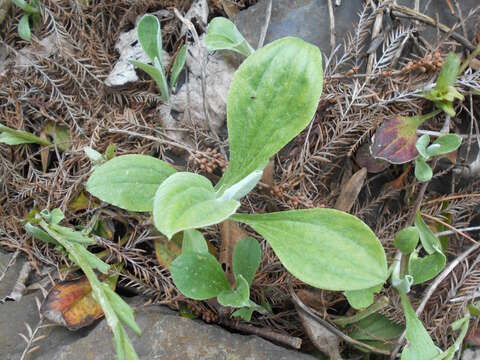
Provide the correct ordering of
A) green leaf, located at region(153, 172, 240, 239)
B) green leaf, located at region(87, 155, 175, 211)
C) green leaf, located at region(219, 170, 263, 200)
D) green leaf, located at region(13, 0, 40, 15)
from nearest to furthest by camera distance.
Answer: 1. green leaf, located at region(153, 172, 240, 239)
2. green leaf, located at region(219, 170, 263, 200)
3. green leaf, located at region(87, 155, 175, 211)
4. green leaf, located at region(13, 0, 40, 15)

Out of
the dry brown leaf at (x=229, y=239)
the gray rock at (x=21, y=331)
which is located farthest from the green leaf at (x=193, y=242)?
the gray rock at (x=21, y=331)

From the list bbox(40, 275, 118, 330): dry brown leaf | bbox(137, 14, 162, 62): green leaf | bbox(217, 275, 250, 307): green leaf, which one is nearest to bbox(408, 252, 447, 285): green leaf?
bbox(217, 275, 250, 307): green leaf

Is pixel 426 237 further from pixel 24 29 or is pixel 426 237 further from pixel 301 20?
pixel 24 29

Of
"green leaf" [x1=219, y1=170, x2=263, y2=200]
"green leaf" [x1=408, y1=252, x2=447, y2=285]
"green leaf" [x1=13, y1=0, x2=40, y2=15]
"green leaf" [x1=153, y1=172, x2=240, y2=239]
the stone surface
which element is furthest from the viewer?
"green leaf" [x1=13, y1=0, x2=40, y2=15]

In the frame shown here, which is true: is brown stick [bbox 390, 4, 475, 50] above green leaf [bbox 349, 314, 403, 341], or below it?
above

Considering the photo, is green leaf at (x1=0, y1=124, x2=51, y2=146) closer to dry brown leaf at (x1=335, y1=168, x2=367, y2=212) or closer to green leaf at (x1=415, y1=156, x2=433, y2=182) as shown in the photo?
dry brown leaf at (x1=335, y1=168, x2=367, y2=212)

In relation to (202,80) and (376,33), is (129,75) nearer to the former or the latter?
(202,80)
